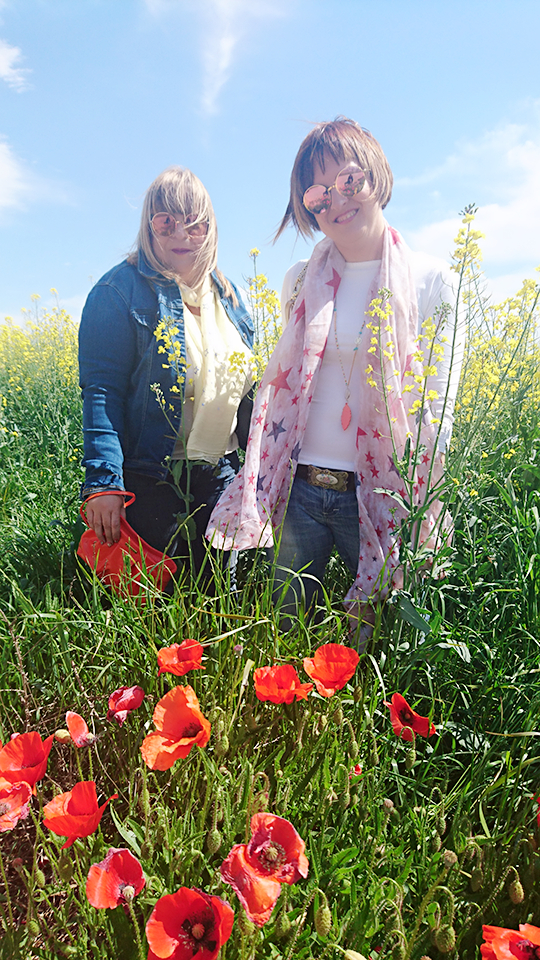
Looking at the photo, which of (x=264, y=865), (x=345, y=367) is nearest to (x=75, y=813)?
(x=264, y=865)

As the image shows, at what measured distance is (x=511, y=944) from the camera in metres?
0.85

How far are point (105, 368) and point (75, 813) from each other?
64.8 inches

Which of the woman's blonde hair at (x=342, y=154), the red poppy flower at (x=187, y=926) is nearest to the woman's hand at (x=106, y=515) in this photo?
the woman's blonde hair at (x=342, y=154)

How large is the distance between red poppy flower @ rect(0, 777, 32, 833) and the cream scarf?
1431mm

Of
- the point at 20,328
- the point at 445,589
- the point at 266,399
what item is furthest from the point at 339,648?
the point at 20,328

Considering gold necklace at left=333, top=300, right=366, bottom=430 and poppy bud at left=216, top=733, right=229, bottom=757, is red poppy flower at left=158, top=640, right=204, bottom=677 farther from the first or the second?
gold necklace at left=333, top=300, right=366, bottom=430

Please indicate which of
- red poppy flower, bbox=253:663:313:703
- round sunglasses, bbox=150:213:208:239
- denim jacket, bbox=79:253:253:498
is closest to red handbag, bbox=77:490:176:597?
denim jacket, bbox=79:253:253:498

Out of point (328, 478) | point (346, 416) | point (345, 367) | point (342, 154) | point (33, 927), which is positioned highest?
point (342, 154)

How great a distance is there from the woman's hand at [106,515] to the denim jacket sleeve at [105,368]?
0.23 ft

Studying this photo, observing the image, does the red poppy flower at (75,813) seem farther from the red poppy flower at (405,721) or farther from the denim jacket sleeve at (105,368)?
the denim jacket sleeve at (105,368)

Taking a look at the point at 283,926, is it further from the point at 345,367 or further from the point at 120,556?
the point at 345,367

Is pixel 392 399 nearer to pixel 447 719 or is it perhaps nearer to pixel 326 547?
pixel 326 547

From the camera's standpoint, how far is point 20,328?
789 cm

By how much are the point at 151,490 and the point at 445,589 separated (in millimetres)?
1236
